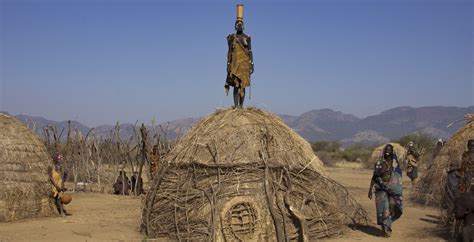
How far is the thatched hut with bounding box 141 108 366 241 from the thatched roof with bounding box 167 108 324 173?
0.01 m

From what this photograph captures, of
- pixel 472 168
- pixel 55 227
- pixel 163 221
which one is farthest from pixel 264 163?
pixel 55 227

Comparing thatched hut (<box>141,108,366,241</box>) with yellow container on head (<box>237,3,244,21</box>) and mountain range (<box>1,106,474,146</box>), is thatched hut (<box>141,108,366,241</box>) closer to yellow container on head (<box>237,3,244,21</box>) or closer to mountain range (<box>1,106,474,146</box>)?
yellow container on head (<box>237,3,244,21</box>)

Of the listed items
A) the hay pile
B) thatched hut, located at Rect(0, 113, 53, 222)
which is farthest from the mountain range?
thatched hut, located at Rect(0, 113, 53, 222)

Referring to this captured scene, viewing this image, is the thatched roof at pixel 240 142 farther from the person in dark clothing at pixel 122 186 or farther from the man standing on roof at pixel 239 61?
the person in dark clothing at pixel 122 186

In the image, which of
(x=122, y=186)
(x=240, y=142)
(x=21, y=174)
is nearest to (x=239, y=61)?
(x=240, y=142)

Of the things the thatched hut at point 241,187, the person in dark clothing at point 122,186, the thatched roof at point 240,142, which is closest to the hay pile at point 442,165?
the thatched hut at point 241,187

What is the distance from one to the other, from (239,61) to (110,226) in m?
3.87

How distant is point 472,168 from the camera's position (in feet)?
27.4

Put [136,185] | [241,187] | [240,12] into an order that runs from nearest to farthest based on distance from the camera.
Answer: [241,187] < [240,12] < [136,185]

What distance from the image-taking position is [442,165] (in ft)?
41.5

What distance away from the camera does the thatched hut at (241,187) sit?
759 centimetres

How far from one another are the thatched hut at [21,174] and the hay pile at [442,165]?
8.60 meters

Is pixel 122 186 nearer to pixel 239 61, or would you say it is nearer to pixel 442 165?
pixel 239 61

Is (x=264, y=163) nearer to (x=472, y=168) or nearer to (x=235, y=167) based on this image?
(x=235, y=167)
